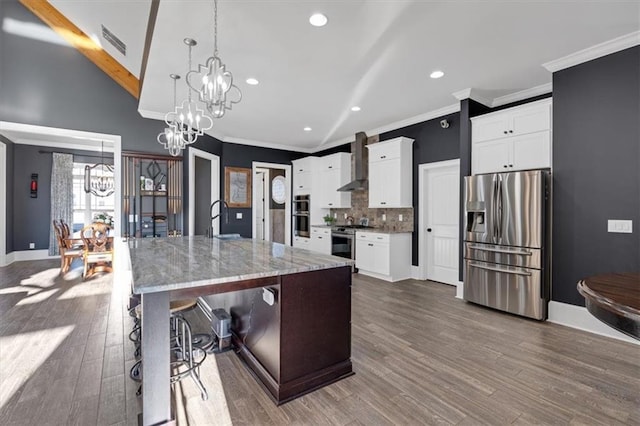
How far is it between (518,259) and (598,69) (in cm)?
207

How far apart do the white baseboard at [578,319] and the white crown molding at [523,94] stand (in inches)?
101

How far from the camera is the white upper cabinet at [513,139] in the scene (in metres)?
3.43

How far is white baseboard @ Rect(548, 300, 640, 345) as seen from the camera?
2.90 meters

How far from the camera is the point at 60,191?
7086 millimetres

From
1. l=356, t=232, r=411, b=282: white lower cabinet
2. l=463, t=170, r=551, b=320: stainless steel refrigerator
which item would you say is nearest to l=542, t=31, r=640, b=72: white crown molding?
l=463, t=170, r=551, b=320: stainless steel refrigerator

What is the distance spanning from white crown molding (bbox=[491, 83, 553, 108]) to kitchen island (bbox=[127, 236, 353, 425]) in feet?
11.8

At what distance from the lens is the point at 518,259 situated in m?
3.38

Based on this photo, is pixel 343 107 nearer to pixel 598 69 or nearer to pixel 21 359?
pixel 598 69

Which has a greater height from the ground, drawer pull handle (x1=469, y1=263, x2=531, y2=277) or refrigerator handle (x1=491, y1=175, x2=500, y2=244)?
refrigerator handle (x1=491, y1=175, x2=500, y2=244)

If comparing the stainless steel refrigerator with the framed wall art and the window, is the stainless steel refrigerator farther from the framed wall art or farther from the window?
the window

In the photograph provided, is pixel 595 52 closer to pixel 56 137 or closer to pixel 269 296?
pixel 269 296

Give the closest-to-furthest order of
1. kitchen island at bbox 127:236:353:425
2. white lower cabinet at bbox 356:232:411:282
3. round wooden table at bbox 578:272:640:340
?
round wooden table at bbox 578:272:640:340, kitchen island at bbox 127:236:353:425, white lower cabinet at bbox 356:232:411:282

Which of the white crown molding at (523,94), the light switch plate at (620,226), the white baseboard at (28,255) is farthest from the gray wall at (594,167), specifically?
the white baseboard at (28,255)

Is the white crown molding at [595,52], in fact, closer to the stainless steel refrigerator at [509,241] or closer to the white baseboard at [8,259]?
the stainless steel refrigerator at [509,241]
